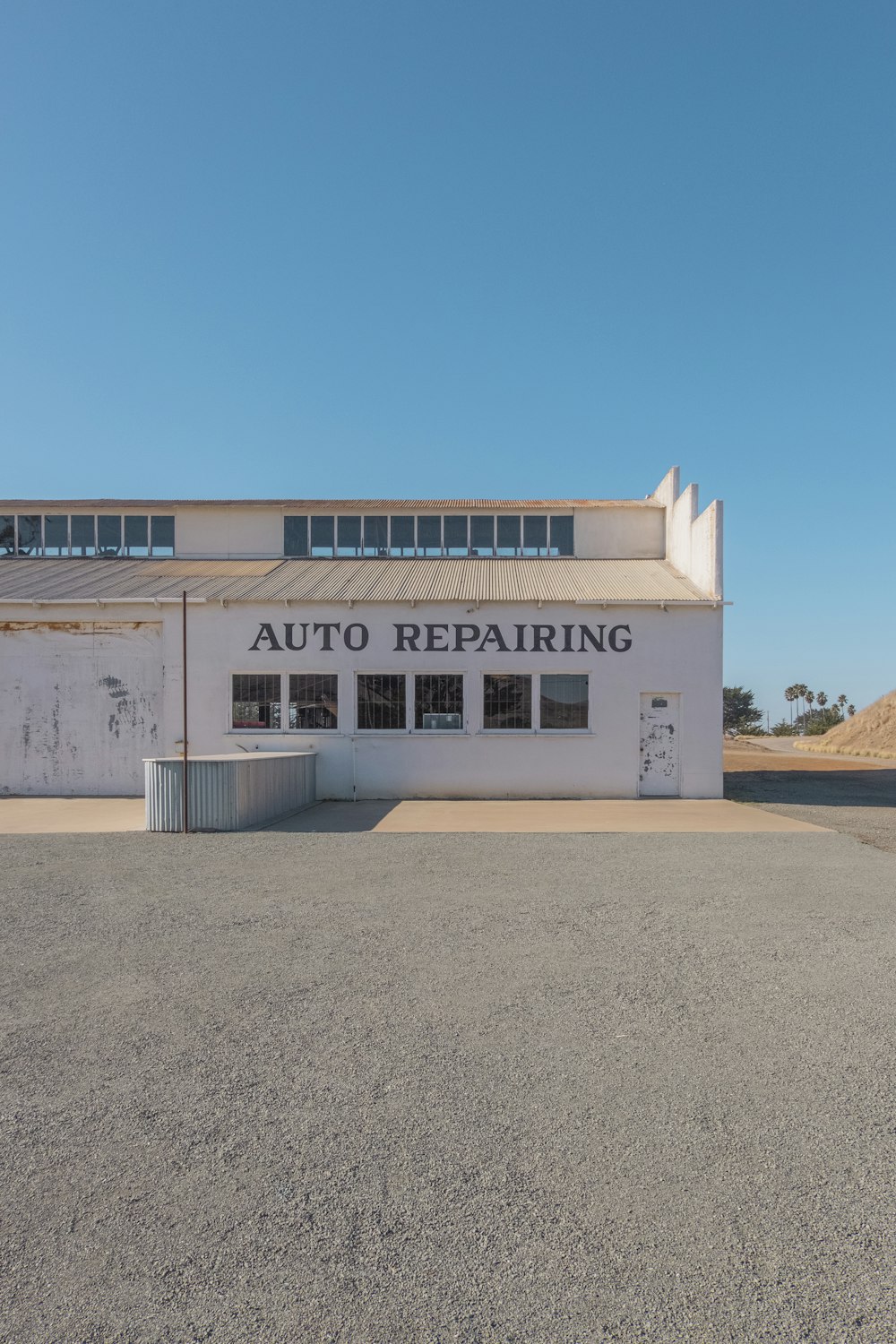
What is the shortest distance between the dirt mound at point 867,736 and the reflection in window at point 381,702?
1125 inches

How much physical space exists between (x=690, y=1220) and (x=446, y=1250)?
3.07ft

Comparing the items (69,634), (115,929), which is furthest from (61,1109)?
(69,634)

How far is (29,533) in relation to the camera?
22844mm

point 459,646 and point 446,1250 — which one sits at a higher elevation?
point 459,646

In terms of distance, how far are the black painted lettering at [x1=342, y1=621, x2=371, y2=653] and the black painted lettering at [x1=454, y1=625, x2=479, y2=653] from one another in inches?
79.1

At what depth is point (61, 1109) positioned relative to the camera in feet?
12.1

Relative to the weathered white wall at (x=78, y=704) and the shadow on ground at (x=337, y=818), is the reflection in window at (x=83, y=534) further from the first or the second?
the shadow on ground at (x=337, y=818)

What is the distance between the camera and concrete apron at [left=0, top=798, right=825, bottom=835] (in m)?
12.6

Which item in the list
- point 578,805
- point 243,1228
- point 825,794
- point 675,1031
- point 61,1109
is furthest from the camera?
point 825,794

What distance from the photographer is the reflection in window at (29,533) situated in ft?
74.7

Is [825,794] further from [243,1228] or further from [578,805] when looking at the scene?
[243,1228]

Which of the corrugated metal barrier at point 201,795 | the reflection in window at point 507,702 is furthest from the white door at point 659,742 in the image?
the corrugated metal barrier at point 201,795

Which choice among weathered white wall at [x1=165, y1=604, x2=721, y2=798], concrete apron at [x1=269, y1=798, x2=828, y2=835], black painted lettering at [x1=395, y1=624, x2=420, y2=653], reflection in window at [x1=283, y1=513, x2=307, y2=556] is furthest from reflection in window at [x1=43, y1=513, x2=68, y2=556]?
concrete apron at [x1=269, y1=798, x2=828, y2=835]

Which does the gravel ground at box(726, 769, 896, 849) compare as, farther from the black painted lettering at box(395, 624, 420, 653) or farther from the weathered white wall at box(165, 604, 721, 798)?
the black painted lettering at box(395, 624, 420, 653)
